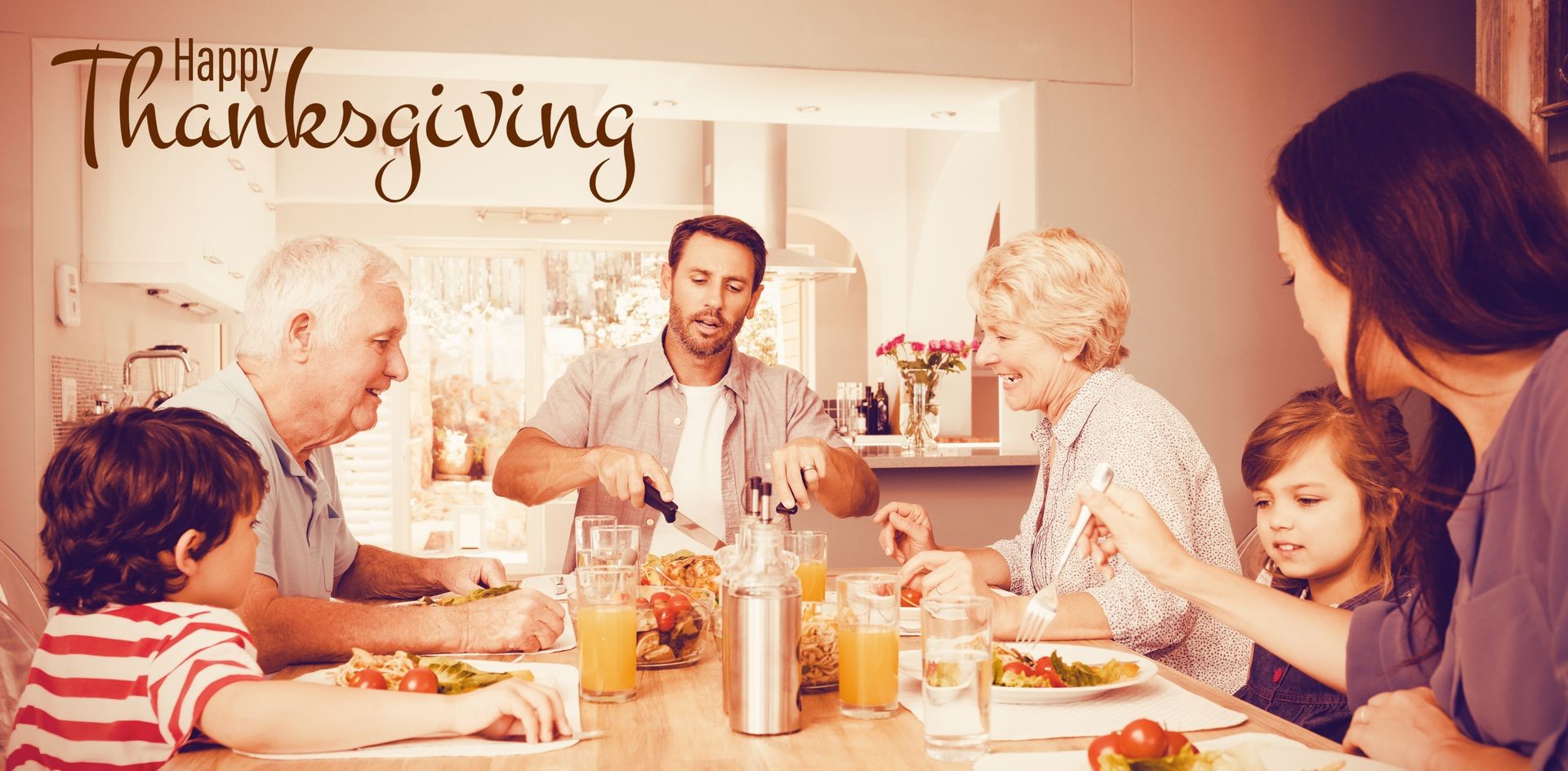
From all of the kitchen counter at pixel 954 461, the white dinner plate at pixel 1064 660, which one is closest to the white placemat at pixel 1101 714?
the white dinner plate at pixel 1064 660

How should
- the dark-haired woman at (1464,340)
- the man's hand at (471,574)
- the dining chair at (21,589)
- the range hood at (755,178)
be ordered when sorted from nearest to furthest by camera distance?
the dark-haired woman at (1464,340) < the man's hand at (471,574) < the dining chair at (21,589) < the range hood at (755,178)

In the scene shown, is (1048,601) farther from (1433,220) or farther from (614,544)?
(1433,220)

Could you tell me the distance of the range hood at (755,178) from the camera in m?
6.37

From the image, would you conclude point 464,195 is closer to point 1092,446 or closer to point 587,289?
point 587,289

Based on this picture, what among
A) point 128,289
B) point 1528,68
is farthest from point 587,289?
point 1528,68

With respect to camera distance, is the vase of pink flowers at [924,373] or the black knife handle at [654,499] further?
the vase of pink flowers at [924,373]

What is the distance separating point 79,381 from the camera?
138 inches

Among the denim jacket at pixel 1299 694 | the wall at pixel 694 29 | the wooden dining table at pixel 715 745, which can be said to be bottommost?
the denim jacket at pixel 1299 694

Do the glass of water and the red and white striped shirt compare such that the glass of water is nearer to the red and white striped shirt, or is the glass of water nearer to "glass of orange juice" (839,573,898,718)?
"glass of orange juice" (839,573,898,718)

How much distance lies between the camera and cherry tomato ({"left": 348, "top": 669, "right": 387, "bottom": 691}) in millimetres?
1394

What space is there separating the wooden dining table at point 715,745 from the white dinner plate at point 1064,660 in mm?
78

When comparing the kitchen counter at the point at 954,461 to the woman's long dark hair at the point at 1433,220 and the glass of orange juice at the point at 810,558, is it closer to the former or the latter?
the glass of orange juice at the point at 810,558

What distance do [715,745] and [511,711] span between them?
21cm

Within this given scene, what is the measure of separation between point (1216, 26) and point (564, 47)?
2.09 metres
